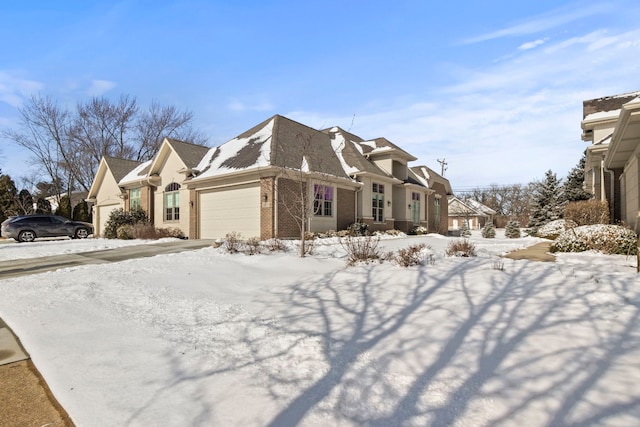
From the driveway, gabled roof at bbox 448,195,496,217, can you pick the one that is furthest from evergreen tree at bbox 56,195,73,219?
gabled roof at bbox 448,195,496,217

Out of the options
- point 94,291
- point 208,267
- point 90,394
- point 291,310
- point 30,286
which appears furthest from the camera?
point 208,267

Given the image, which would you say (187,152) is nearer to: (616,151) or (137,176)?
(137,176)

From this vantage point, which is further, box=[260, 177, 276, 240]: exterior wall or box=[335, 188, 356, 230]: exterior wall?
box=[335, 188, 356, 230]: exterior wall

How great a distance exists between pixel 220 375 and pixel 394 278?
11.6 ft

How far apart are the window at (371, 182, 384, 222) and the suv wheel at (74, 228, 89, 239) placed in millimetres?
17376

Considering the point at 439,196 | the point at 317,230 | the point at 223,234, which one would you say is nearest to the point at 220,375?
the point at 317,230

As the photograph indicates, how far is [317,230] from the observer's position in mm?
16359

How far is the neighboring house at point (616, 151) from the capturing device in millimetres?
8852

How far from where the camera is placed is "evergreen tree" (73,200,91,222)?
36406mm

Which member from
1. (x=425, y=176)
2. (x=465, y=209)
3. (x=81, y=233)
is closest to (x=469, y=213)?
(x=465, y=209)

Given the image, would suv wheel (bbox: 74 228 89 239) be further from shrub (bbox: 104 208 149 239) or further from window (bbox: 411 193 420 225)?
window (bbox: 411 193 420 225)

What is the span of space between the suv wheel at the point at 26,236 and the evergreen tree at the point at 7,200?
23288 mm

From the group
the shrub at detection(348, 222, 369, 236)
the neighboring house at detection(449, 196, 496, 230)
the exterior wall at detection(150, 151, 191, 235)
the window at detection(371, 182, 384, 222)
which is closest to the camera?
the shrub at detection(348, 222, 369, 236)

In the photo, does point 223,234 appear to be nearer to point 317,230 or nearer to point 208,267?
point 317,230
